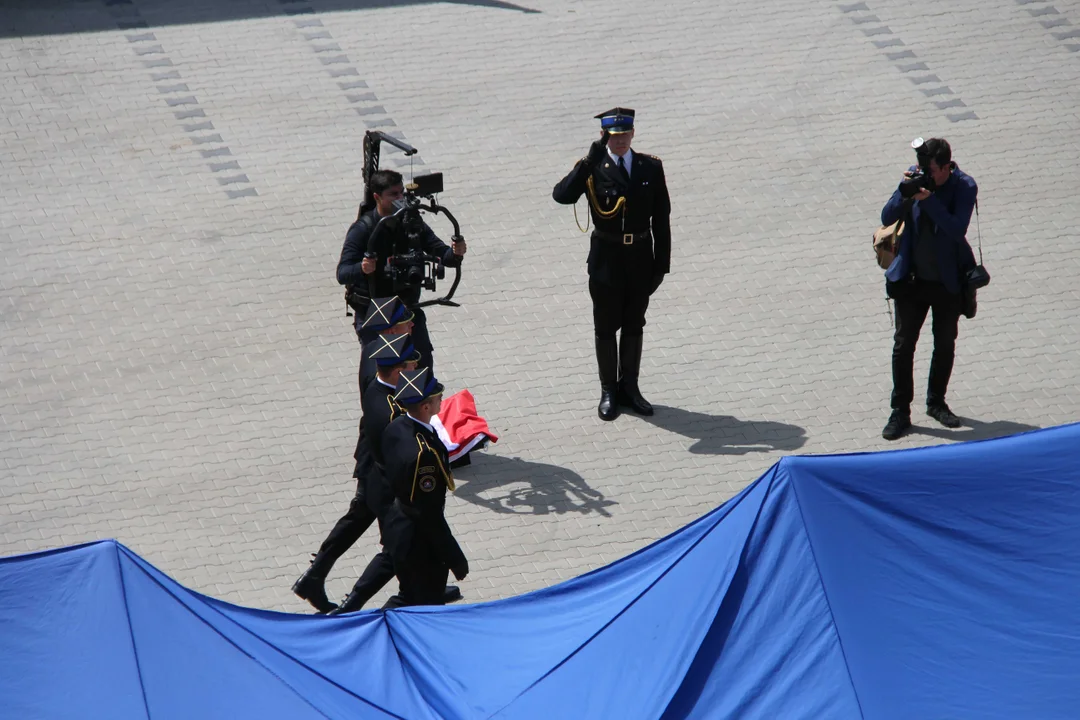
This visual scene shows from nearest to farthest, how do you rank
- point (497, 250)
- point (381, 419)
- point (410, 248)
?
1. point (381, 419)
2. point (410, 248)
3. point (497, 250)

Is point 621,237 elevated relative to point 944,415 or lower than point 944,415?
elevated

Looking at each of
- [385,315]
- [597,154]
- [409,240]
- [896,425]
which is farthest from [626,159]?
[896,425]

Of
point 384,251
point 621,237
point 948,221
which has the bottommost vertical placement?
point 384,251

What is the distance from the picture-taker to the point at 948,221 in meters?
8.05

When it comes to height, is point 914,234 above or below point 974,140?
above

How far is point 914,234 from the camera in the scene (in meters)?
8.23

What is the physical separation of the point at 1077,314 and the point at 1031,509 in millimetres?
4889

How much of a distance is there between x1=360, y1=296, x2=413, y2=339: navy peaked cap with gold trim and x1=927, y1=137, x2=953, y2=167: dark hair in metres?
3.02

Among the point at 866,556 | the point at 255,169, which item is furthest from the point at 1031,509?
the point at 255,169

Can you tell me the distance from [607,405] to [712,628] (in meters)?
4.01

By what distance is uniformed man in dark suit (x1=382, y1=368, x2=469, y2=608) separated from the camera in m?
6.25

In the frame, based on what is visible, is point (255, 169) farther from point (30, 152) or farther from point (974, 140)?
point (974, 140)

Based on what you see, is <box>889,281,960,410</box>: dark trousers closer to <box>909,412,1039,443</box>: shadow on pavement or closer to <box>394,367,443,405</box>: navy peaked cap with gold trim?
<box>909,412,1039,443</box>: shadow on pavement

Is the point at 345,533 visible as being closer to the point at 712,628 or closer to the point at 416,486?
the point at 416,486
